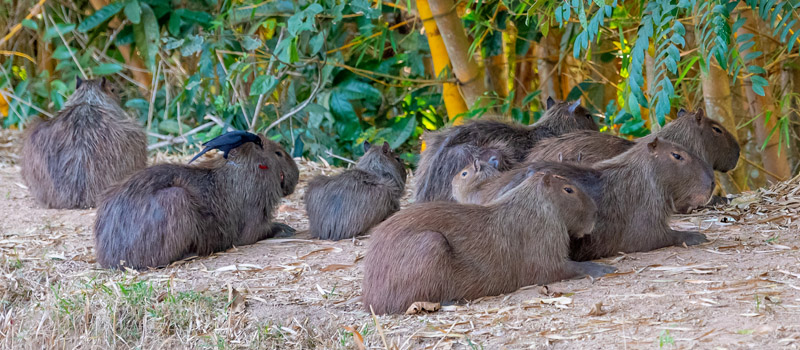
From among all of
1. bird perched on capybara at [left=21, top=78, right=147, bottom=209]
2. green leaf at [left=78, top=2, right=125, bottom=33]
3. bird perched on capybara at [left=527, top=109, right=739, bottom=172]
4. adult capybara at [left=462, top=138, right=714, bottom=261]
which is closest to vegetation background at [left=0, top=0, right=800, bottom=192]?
green leaf at [left=78, top=2, right=125, bottom=33]

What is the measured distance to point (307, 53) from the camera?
7.43m

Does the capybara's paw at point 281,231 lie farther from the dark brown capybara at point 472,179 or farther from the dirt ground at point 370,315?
the dark brown capybara at point 472,179

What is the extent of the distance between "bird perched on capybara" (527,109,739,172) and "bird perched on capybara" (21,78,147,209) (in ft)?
10.3

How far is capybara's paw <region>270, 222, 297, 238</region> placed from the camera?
5176 mm

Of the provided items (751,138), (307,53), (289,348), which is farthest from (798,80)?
(289,348)

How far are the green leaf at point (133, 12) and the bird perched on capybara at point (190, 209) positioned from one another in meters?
3.21

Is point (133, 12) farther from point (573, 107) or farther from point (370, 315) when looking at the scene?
point (370, 315)

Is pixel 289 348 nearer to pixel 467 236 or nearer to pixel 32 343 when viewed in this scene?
pixel 467 236

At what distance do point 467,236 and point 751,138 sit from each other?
4.18m

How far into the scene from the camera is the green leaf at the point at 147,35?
26.3ft

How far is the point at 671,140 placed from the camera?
4961mm

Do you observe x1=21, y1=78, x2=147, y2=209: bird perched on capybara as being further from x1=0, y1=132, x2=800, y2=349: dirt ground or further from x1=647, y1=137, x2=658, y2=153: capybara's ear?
x1=647, y1=137, x2=658, y2=153: capybara's ear

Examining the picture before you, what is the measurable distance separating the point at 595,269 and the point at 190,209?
2226mm

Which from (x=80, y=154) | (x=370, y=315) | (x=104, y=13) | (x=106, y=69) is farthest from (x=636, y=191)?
(x=106, y=69)
